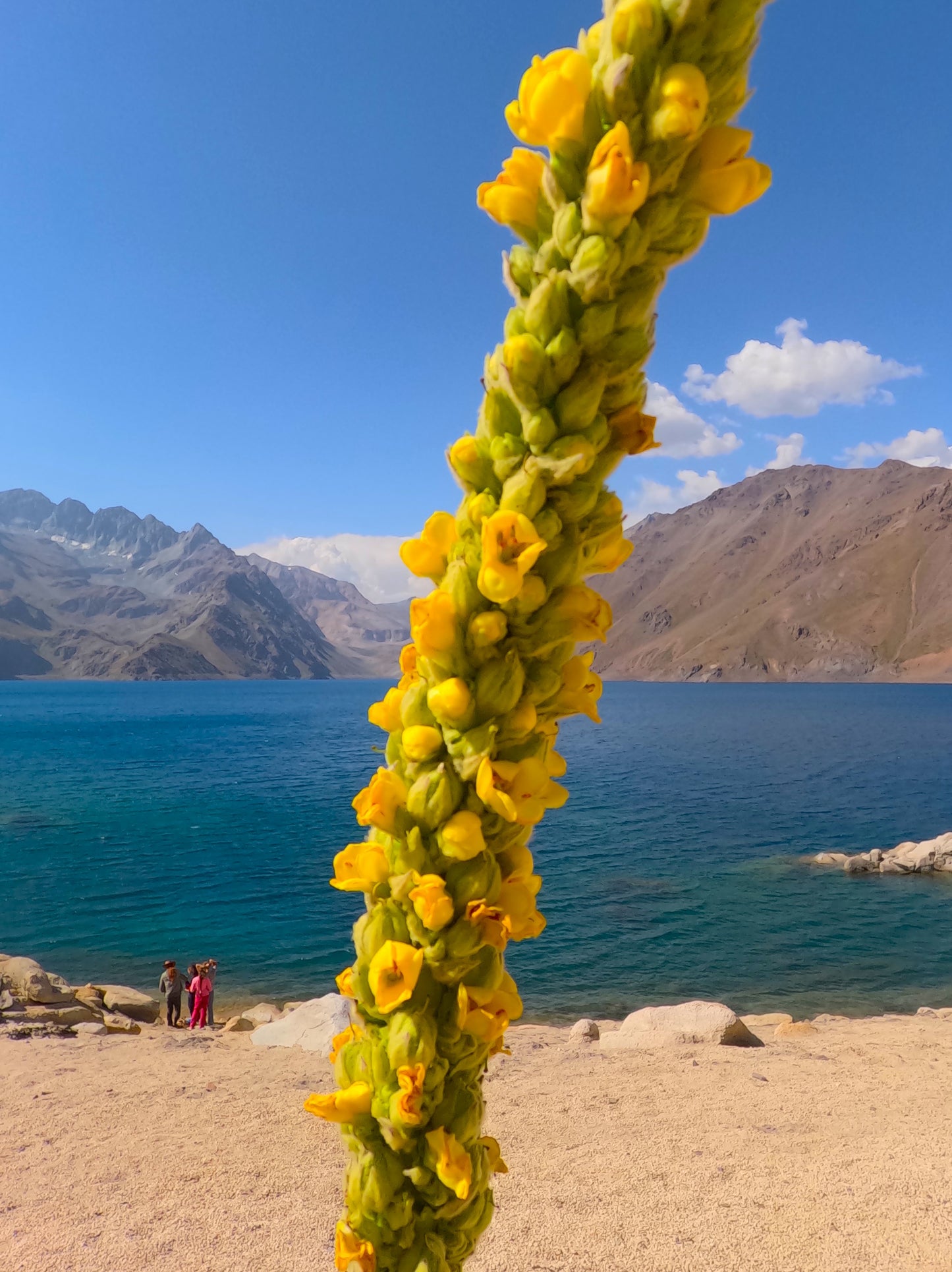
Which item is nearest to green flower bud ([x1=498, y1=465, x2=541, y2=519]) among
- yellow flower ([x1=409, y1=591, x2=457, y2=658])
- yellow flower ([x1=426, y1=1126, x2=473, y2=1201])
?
yellow flower ([x1=409, y1=591, x2=457, y2=658])

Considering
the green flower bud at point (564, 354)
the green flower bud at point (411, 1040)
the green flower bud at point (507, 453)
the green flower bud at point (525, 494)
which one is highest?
the green flower bud at point (564, 354)

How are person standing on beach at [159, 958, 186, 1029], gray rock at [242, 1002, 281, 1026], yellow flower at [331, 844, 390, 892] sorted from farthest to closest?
person standing on beach at [159, 958, 186, 1029] < gray rock at [242, 1002, 281, 1026] < yellow flower at [331, 844, 390, 892]

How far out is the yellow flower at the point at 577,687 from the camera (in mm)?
1617

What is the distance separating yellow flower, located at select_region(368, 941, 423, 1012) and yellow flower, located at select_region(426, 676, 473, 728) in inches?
17.5

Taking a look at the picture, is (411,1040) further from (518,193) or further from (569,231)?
(518,193)

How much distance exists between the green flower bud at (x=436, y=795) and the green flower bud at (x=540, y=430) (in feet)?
2.07

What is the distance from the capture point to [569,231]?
1419mm

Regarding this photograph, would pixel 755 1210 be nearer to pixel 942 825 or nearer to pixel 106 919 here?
pixel 106 919

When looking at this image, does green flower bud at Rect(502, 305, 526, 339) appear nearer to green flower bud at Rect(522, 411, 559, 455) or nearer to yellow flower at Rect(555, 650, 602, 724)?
green flower bud at Rect(522, 411, 559, 455)

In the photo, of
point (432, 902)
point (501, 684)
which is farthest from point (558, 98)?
point (432, 902)

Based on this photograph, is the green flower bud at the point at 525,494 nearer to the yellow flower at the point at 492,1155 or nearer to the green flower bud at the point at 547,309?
the green flower bud at the point at 547,309

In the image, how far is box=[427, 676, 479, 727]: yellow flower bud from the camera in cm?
148

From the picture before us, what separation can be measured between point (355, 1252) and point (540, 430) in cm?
166

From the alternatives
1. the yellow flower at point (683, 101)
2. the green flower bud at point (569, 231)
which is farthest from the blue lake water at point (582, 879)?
the yellow flower at point (683, 101)
